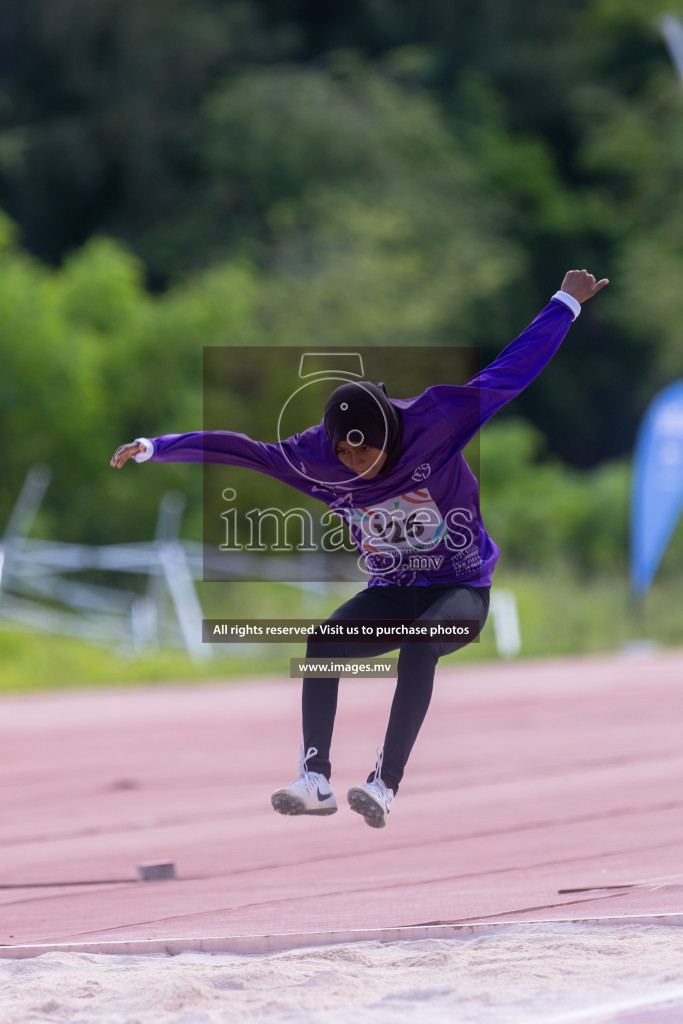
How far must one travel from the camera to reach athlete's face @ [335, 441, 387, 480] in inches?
192

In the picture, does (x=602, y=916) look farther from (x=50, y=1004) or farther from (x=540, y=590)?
(x=540, y=590)

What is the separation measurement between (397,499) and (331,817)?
3.81 metres

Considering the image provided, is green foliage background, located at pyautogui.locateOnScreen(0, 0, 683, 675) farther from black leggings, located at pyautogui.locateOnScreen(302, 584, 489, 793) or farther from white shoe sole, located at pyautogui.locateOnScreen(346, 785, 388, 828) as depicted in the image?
white shoe sole, located at pyautogui.locateOnScreen(346, 785, 388, 828)

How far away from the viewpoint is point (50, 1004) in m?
4.07

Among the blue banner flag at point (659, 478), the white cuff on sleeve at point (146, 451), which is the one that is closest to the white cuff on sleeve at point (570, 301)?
the white cuff on sleeve at point (146, 451)

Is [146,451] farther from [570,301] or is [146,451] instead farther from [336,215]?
[336,215]

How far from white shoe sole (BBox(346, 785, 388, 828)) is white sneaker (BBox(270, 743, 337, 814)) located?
213 mm

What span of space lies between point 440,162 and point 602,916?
108ft

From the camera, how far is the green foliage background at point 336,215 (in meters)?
22.0

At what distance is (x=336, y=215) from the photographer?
31.0 metres

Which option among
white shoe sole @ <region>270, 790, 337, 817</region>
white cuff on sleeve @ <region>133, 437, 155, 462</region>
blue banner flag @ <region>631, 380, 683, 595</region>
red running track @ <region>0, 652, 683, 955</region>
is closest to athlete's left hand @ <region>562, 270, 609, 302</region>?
white cuff on sleeve @ <region>133, 437, 155, 462</region>

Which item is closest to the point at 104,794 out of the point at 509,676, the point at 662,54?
the point at 509,676

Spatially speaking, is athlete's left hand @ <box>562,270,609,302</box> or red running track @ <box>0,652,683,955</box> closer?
athlete's left hand @ <box>562,270,609,302</box>

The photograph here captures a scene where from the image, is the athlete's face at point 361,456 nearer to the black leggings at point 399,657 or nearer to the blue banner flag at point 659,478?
the black leggings at point 399,657
